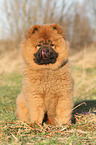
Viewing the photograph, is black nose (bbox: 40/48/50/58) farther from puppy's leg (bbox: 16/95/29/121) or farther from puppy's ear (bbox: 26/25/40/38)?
puppy's leg (bbox: 16/95/29/121)

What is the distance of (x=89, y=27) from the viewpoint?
27922 millimetres

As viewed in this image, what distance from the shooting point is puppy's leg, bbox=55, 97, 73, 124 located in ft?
10.7

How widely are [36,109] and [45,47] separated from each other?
1.17m

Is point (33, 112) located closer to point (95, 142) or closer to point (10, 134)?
point (10, 134)

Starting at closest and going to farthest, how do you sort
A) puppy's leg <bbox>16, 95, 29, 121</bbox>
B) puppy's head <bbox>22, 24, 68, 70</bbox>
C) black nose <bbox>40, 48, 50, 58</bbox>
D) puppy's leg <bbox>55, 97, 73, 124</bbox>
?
black nose <bbox>40, 48, 50, 58</bbox> → puppy's head <bbox>22, 24, 68, 70</bbox> → puppy's leg <bbox>55, 97, 73, 124</bbox> → puppy's leg <bbox>16, 95, 29, 121</bbox>

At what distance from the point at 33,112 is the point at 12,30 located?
16.0m

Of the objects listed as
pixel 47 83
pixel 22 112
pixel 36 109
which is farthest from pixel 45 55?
pixel 22 112

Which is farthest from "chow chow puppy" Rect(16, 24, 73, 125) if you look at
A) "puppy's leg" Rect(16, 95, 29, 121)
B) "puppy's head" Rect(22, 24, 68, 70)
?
"puppy's leg" Rect(16, 95, 29, 121)

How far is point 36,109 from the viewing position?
3.25 metres

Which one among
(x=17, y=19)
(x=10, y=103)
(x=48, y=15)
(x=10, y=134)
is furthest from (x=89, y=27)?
(x=10, y=134)

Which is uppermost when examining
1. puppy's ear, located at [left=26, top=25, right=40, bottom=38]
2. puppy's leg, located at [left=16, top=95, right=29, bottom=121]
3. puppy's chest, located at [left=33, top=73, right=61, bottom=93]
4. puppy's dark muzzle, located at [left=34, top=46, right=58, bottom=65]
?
puppy's ear, located at [left=26, top=25, right=40, bottom=38]

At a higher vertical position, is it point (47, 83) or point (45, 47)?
point (45, 47)

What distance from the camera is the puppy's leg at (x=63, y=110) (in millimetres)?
3258

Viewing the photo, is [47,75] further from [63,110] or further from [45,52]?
[63,110]
